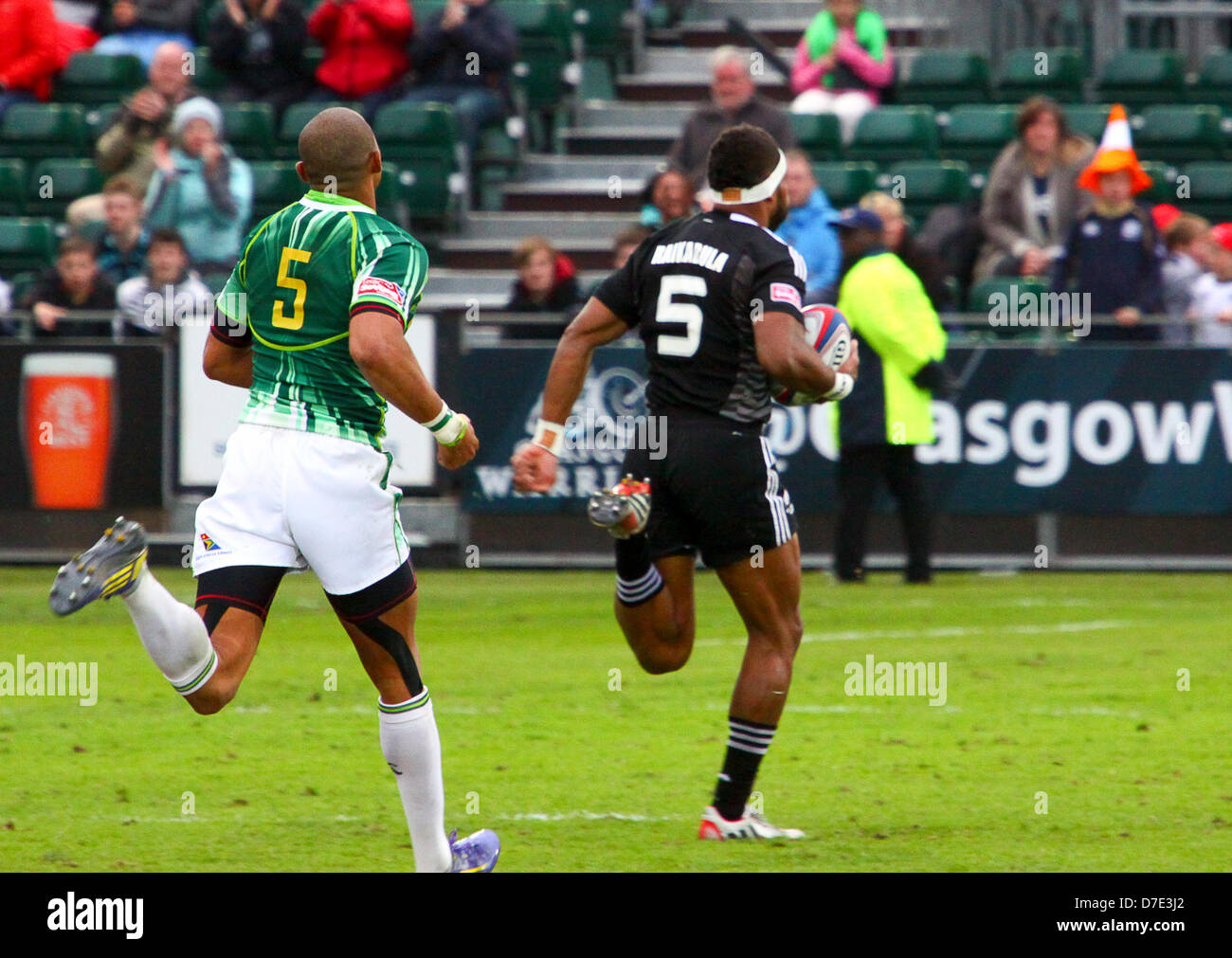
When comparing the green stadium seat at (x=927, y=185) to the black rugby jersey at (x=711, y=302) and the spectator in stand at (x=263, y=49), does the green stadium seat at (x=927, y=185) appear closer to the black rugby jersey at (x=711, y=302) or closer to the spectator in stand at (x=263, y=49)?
the spectator in stand at (x=263, y=49)

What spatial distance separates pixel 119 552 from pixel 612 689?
474 centimetres

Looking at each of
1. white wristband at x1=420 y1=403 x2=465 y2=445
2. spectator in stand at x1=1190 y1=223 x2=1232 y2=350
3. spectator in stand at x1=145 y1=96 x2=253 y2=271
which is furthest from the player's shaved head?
spectator in stand at x1=145 y1=96 x2=253 y2=271

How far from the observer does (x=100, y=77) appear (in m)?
19.1

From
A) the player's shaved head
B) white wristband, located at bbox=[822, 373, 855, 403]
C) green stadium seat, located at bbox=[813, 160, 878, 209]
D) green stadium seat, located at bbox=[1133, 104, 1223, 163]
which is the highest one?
the player's shaved head

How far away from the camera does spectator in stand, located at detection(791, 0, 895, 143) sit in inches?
689

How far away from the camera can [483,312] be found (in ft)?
47.8

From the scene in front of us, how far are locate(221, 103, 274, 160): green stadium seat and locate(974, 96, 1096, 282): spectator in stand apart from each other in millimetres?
6525

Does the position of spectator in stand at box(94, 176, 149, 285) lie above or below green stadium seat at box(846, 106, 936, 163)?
below

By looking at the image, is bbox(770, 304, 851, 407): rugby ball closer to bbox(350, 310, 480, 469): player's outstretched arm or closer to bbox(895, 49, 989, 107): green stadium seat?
bbox(350, 310, 480, 469): player's outstretched arm

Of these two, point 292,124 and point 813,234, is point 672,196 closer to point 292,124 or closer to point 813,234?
point 813,234

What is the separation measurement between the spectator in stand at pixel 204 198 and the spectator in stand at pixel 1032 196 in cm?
584

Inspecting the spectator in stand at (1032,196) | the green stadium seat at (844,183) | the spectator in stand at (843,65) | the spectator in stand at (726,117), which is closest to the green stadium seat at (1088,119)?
the spectator in stand at (1032,196)

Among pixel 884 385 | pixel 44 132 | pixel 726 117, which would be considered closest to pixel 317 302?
pixel 884 385
